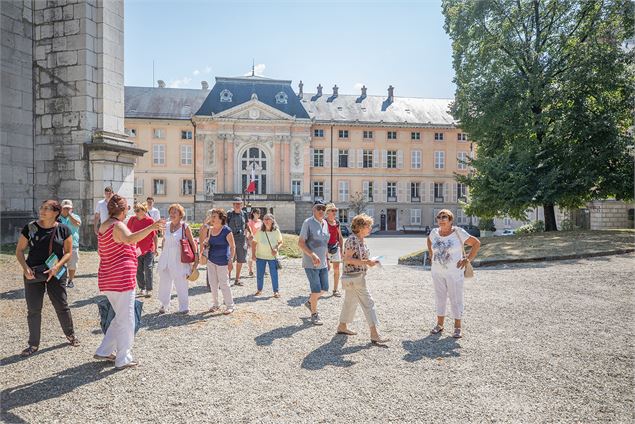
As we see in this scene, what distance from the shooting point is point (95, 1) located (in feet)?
38.9

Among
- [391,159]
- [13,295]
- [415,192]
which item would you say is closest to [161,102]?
[391,159]

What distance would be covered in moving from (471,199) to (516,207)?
8.49 feet

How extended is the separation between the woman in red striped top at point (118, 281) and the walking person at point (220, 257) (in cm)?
245

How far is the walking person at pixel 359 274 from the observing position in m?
5.67

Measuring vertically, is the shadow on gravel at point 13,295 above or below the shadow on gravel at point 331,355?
above

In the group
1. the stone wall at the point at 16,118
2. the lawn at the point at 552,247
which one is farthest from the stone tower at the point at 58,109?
the lawn at the point at 552,247

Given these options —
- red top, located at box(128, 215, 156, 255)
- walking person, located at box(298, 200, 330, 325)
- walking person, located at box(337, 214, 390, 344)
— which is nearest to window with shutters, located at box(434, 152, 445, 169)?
walking person, located at box(298, 200, 330, 325)

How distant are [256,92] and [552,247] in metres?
37.9

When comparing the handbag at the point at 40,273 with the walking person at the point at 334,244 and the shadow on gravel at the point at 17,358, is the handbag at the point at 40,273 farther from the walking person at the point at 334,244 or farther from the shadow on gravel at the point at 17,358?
the walking person at the point at 334,244

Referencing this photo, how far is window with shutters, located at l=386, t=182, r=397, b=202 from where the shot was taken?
163 ft

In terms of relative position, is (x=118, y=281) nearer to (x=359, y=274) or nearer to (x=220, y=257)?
(x=220, y=257)

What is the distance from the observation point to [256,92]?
47125 mm

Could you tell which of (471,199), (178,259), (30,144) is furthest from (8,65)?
(471,199)

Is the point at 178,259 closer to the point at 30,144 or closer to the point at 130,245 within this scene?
the point at 130,245
